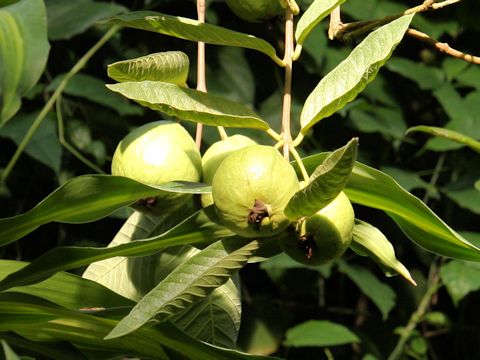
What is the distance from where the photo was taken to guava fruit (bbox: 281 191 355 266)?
54cm

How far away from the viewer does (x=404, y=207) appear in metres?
0.60

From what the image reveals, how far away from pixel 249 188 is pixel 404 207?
137 mm

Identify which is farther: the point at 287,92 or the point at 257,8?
the point at 257,8

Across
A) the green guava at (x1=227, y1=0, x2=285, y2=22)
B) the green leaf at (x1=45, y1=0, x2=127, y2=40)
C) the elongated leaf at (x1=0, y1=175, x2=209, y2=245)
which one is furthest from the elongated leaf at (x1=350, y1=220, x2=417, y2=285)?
the green leaf at (x1=45, y1=0, x2=127, y2=40)

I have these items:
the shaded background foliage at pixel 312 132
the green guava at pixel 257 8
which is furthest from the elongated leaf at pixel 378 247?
the shaded background foliage at pixel 312 132

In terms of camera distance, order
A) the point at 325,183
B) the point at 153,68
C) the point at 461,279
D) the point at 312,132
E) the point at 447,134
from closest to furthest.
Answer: the point at 325,183, the point at 153,68, the point at 447,134, the point at 461,279, the point at 312,132

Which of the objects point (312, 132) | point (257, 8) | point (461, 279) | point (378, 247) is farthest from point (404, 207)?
point (312, 132)

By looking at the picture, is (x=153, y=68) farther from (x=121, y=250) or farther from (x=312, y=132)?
(x=312, y=132)

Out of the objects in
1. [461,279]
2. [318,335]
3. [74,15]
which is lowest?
[318,335]

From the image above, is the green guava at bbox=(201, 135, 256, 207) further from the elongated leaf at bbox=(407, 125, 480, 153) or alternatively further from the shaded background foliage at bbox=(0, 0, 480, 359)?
the shaded background foliage at bbox=(0, 0, 480, 359)

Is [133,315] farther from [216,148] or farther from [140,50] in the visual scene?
[140,50]

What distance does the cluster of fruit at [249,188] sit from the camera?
51cm

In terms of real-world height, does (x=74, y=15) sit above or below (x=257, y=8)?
below

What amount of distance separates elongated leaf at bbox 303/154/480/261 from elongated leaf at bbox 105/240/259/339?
0.09 metres
